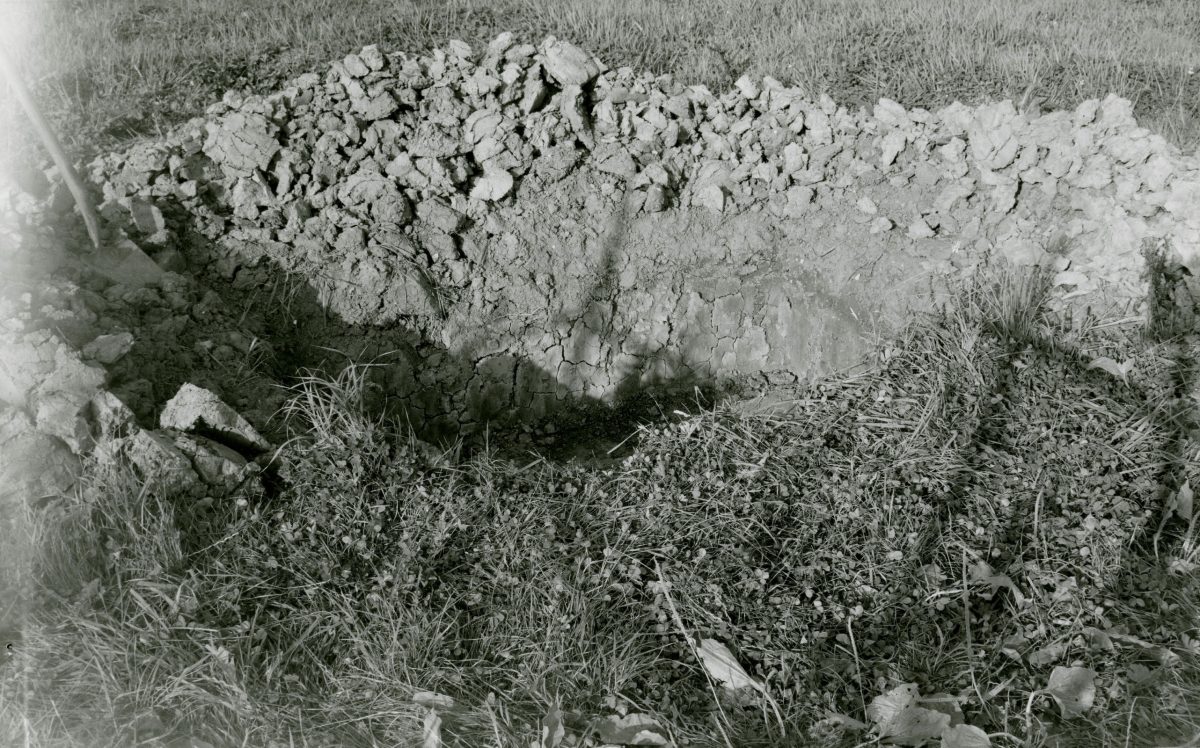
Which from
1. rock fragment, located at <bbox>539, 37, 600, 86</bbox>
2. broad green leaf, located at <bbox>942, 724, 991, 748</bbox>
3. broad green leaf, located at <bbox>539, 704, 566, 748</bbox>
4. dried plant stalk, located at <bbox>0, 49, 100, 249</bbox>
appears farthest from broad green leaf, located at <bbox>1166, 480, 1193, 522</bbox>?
dried plant stalk, located at <bbox>0, 49, 100, 249</bbox>

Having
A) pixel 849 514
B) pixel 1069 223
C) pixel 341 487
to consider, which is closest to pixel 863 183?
pixel 1069 223

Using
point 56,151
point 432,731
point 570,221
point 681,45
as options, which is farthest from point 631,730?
point 681,45

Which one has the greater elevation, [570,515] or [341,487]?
[341,487]

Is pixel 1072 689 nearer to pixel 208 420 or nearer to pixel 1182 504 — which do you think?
pixel 1182 504

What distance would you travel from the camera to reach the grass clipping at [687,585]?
84.3 inches

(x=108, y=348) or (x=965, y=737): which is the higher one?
(x=108, y=348)

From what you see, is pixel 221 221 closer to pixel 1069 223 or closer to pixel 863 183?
pixel 863 183

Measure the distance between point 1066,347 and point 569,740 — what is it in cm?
255

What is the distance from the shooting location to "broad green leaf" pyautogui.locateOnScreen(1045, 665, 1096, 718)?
2.22 meters

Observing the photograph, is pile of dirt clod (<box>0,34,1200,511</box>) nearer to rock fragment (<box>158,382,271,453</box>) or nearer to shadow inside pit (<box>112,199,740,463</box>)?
shadow inside pit (<box>112,199,740,463</box>)

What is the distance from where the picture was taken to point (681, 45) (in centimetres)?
434

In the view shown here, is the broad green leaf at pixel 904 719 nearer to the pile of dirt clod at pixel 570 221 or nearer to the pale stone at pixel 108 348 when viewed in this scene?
the pile of dirt clod at pixel 570 221

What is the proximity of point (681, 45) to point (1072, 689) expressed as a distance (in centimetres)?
356

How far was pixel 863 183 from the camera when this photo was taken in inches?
152
